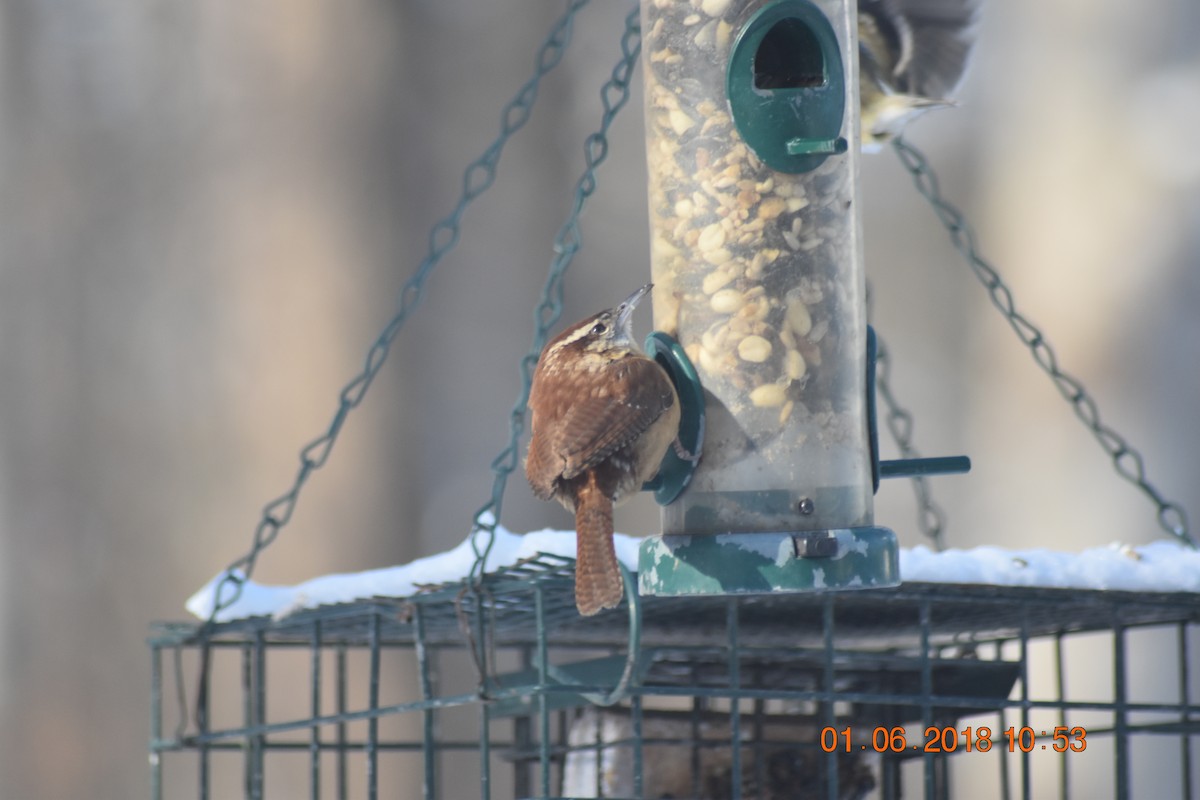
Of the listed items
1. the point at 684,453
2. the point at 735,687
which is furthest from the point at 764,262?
the point at 735,687

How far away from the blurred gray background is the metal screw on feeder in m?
4.25

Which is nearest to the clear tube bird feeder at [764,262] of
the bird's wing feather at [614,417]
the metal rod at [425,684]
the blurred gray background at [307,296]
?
the bird's wing feather at [614,417]

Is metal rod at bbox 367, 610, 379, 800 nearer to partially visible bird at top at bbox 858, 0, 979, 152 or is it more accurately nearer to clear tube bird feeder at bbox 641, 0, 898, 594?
clear tube bird feeder at bbox 641, 0, 898, 594

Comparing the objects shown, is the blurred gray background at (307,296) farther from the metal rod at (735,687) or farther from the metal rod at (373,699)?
the metal rod at (735,687)

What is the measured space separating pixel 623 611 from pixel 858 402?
734 mm

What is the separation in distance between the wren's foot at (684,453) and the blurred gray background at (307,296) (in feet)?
14.0

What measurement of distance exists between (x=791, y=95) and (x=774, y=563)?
1084mm

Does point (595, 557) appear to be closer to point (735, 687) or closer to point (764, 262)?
point (735, 687)

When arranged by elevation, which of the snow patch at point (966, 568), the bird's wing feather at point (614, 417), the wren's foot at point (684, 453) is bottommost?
the snow patch at point (966, 568)

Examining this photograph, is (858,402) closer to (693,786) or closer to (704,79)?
(704,79)

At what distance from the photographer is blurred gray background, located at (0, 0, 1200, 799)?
7941mm

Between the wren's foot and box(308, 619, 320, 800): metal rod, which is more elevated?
the wren's foot

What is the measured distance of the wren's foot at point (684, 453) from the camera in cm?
379

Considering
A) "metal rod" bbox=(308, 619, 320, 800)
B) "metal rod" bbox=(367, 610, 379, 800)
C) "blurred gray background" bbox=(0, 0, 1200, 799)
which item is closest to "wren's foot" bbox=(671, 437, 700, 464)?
"metal rod" bbox=(367, 610, 379, 800)
